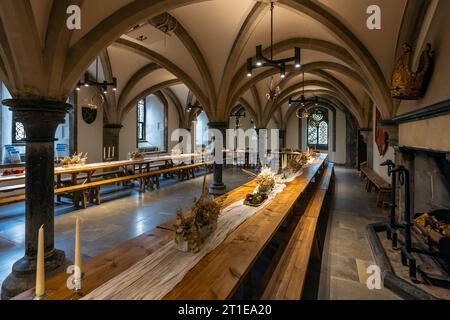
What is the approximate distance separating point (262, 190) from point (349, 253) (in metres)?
1.52

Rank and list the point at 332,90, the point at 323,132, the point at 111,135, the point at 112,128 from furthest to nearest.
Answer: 1. the point at 323,132
2. the point at 332,90
3. the point at 111,135
4. the point at 112,128

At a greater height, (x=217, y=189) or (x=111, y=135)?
(x=111, y=135)

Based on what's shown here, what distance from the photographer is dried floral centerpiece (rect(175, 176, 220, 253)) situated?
1682 millimetres

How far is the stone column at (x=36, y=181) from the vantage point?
255 centimetres

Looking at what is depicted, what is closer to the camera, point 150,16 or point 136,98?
point 150,16

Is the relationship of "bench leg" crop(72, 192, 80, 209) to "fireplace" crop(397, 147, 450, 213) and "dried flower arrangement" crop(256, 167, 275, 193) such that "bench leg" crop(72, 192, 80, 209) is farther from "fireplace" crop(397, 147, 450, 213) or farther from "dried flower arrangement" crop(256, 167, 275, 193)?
"fireplace" crop(397, 147, 450, 213)

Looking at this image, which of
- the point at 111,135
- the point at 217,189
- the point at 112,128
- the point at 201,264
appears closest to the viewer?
the point at 201,264

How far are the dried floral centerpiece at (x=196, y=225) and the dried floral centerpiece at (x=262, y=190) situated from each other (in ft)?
3.20

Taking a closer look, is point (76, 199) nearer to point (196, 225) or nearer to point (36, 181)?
point (36, 181)

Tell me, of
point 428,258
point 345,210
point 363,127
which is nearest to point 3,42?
point 428,258

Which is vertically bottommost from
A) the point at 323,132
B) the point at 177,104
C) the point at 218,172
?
the point at 218,172

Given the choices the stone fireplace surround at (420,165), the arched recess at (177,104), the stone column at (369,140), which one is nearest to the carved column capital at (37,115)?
the stone fireplace surround at (420,165)

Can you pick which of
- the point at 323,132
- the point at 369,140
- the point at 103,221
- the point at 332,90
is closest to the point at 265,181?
the point at 103,221

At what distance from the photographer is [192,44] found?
5.87m
